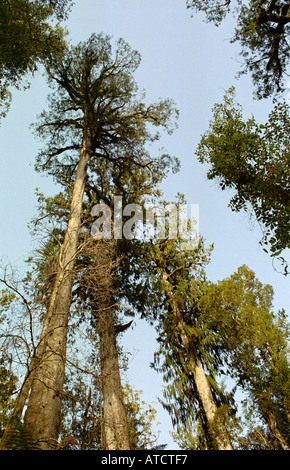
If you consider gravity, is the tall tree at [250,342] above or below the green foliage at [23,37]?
below

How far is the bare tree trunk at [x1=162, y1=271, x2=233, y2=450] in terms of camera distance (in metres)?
7.07

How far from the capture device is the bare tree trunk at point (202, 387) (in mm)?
7070

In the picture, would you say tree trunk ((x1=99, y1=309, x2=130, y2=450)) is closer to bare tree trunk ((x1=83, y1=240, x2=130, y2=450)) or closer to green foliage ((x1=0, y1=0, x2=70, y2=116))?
bare tree trunk ((x1=83, y1=240, x2=130, y2=450))

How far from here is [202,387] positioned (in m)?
8.41

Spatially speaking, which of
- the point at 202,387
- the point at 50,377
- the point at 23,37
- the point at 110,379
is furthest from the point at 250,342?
the point at 23,37

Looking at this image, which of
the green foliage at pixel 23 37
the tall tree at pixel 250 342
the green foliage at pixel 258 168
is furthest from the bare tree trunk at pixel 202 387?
the green foliage at pixel 23 37

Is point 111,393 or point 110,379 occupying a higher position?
point 110,379

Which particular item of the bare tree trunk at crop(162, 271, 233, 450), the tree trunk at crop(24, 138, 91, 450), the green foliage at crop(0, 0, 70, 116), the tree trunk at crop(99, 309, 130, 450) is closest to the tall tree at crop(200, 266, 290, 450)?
the bare tree trunk at crop(162, 271, 233, 450)

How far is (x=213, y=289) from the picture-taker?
10.6 metres

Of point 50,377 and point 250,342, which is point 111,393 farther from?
point 250,342

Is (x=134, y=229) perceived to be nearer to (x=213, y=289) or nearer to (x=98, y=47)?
(x=213, y=289)

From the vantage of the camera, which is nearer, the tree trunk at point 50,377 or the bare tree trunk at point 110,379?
the tree trunk at point 50,377

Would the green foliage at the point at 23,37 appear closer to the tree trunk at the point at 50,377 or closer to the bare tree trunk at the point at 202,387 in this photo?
the tree trunk at the point at 50,377
